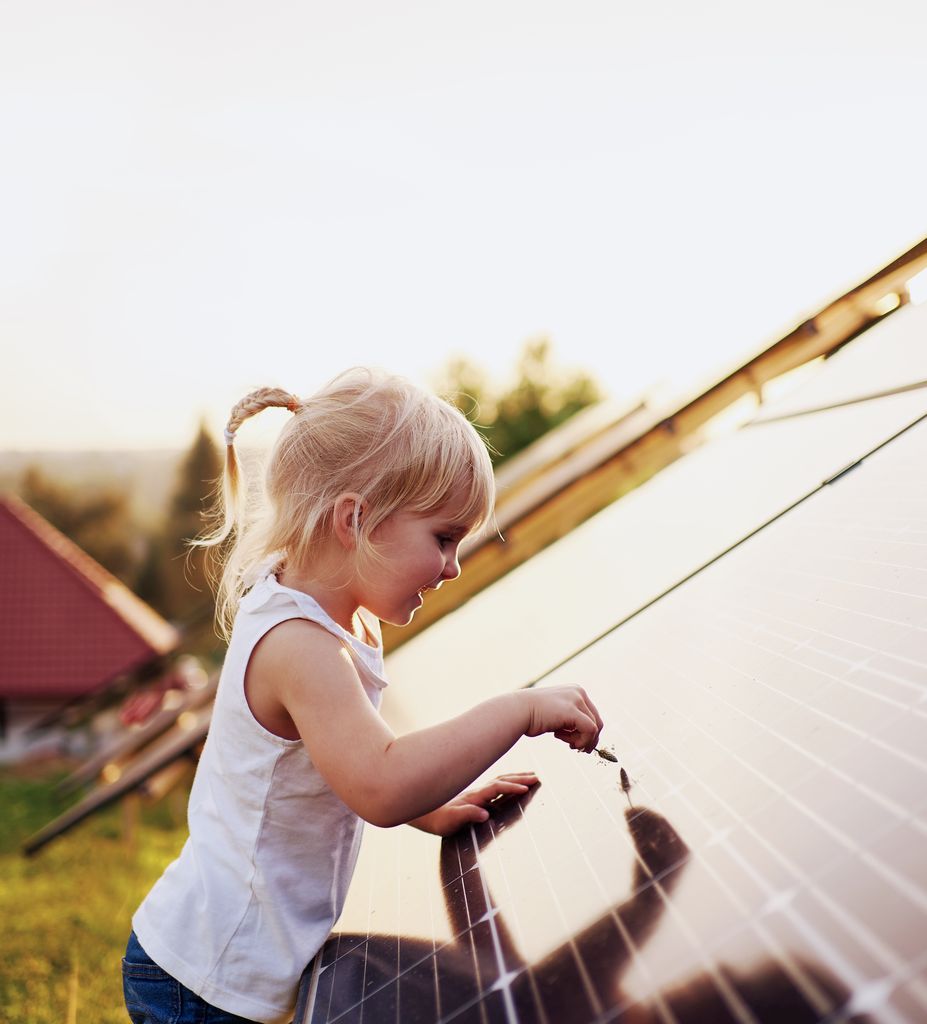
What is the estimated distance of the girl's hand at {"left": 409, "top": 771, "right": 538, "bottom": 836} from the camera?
1549 millimetres

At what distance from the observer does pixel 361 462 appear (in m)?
1.79

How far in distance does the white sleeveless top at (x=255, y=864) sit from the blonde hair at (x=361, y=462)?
0.48 ft

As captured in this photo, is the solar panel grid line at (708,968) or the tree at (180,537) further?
the tree at (180,537)

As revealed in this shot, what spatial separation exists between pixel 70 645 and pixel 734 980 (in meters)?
14.3

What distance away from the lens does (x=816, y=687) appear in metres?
1.12

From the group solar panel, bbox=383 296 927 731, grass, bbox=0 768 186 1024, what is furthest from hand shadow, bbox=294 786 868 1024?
grass, bbox=0 768 186 1024

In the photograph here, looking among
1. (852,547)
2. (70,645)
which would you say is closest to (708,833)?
(852,547)

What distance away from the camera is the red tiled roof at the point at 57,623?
13211 mm

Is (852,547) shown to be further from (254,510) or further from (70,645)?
(70,645)

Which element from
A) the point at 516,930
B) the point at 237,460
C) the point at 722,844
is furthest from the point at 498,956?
the point at 237,460

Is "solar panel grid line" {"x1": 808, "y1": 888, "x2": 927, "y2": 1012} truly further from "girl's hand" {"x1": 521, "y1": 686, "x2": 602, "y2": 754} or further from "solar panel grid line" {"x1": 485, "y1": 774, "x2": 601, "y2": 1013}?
"girl's hand" {"x1": 521, "y1": 686, "x2": 602, "y2": 754}

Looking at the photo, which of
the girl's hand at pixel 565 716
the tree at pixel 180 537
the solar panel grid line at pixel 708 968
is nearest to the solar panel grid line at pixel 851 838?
the solar panel grid line at pixel 708 968

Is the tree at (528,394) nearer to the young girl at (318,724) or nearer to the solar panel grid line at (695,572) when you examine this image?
the solar panel grid line at (695,572)

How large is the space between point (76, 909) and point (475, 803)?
3.36 m
